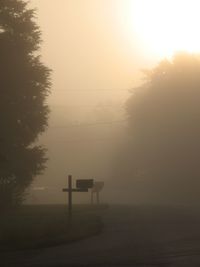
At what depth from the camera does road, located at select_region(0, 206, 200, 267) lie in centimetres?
1323

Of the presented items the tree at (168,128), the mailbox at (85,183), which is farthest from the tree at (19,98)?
the tree at (168,128)

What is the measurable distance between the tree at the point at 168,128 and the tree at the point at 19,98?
74.3ft

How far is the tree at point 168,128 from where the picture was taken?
5994 centimetres

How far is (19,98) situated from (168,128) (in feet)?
99.7

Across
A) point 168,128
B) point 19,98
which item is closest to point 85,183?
point 19,98

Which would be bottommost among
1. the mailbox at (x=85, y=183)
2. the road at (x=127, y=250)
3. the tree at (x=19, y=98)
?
the road at (x=127, y=250)

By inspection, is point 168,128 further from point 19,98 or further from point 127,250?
point 127,250

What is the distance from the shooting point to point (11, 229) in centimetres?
2056

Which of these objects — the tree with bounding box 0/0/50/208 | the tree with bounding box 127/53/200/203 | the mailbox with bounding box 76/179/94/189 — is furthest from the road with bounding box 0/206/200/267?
the tree with bounding box 127/53/200/203

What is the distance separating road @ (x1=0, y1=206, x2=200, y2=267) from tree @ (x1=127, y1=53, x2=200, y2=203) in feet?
116

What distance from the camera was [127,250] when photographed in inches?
600

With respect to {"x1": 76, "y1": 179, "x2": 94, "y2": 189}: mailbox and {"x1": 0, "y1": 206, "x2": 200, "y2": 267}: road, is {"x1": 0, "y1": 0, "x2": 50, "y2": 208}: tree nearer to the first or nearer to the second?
{"x1": 76, "y1": 179, "x2": 94, "y2": 189}: mailbox

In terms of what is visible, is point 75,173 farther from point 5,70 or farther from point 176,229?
point 176,229

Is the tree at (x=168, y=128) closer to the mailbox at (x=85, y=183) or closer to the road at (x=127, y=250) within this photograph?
the mailbox at (x=85, y=183)
